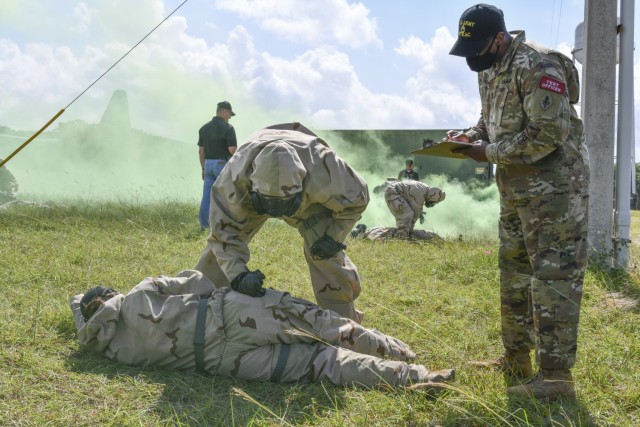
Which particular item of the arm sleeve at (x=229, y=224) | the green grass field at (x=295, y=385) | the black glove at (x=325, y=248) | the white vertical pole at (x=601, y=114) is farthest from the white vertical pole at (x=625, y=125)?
the arm sleeve at (x=229, y=224)

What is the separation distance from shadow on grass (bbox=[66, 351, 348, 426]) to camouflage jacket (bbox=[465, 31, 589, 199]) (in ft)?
4.78

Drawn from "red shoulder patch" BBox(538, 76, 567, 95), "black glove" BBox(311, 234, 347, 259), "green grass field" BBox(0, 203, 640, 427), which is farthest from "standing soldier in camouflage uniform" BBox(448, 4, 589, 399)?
"black glove" BBox(311, 234, 347, 259)

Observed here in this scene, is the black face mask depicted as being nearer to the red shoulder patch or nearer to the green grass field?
the red shoulder patch

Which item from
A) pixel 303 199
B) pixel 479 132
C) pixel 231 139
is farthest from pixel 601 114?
pixel 231 139

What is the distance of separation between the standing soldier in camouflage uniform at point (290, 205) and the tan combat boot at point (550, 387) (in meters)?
1.50

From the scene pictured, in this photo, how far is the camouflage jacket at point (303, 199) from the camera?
3.59 m

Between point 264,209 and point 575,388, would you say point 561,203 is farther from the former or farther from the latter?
point 264,209

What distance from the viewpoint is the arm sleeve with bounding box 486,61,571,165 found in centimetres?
281

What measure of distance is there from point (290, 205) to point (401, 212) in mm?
6588

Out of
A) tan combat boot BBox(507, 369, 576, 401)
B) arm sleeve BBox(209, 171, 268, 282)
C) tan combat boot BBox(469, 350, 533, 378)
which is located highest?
arm sleeve BBox(209, 171, 268, 282)

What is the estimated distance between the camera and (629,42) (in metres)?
6.52

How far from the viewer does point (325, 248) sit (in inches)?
155

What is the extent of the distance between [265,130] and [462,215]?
11241mm

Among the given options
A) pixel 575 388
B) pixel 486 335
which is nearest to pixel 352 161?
pixel 486 335
